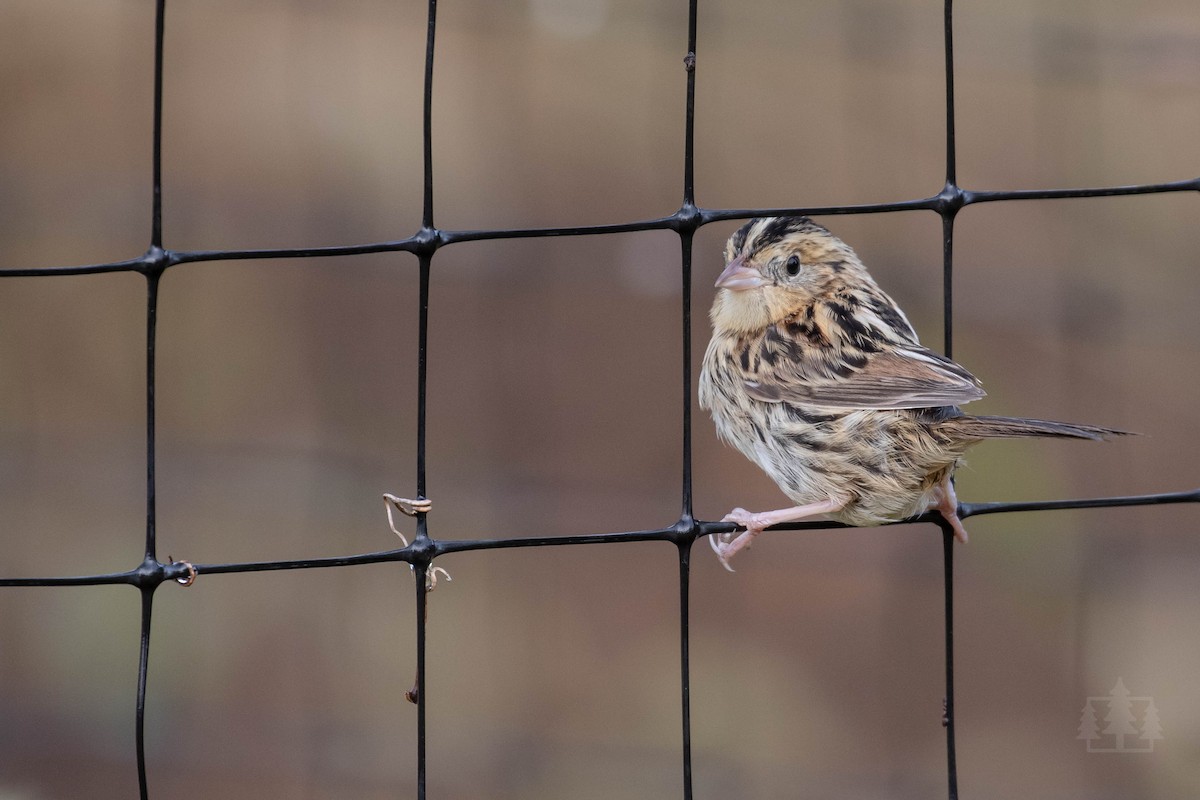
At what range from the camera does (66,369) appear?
14.7ft

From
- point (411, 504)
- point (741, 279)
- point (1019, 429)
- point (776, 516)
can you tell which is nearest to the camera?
point (1019, 429)

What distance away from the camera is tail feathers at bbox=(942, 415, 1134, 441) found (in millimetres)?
2328

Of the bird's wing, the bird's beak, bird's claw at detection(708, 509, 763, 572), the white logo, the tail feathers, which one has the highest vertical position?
the bird's beak

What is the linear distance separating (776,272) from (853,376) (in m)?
0.39

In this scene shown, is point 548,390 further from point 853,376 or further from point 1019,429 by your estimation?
point 1019,429

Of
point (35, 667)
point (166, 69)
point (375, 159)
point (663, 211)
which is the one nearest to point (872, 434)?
point (663, 211)

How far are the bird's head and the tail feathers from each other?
53cm

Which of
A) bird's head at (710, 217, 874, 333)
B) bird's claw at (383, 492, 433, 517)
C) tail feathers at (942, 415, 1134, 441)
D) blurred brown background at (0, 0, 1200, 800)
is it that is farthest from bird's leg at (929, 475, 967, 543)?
blurred brown background at (0, 0, 1200, 800)

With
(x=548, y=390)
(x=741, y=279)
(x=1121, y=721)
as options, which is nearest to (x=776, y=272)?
(x=741, y=279)

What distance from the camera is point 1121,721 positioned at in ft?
15.1

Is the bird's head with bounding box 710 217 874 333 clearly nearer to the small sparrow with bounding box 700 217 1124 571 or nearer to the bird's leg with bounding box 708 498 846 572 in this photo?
the small sparrow with bounding box 700 217 1124 571

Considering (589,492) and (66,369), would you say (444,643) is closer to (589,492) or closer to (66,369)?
(589,492)

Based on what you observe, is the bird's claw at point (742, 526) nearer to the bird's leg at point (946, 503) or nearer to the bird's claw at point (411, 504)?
the bird's leg at point (946, 503)

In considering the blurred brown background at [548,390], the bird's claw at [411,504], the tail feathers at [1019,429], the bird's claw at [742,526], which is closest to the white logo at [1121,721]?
the blurred brown background at [548,390]
